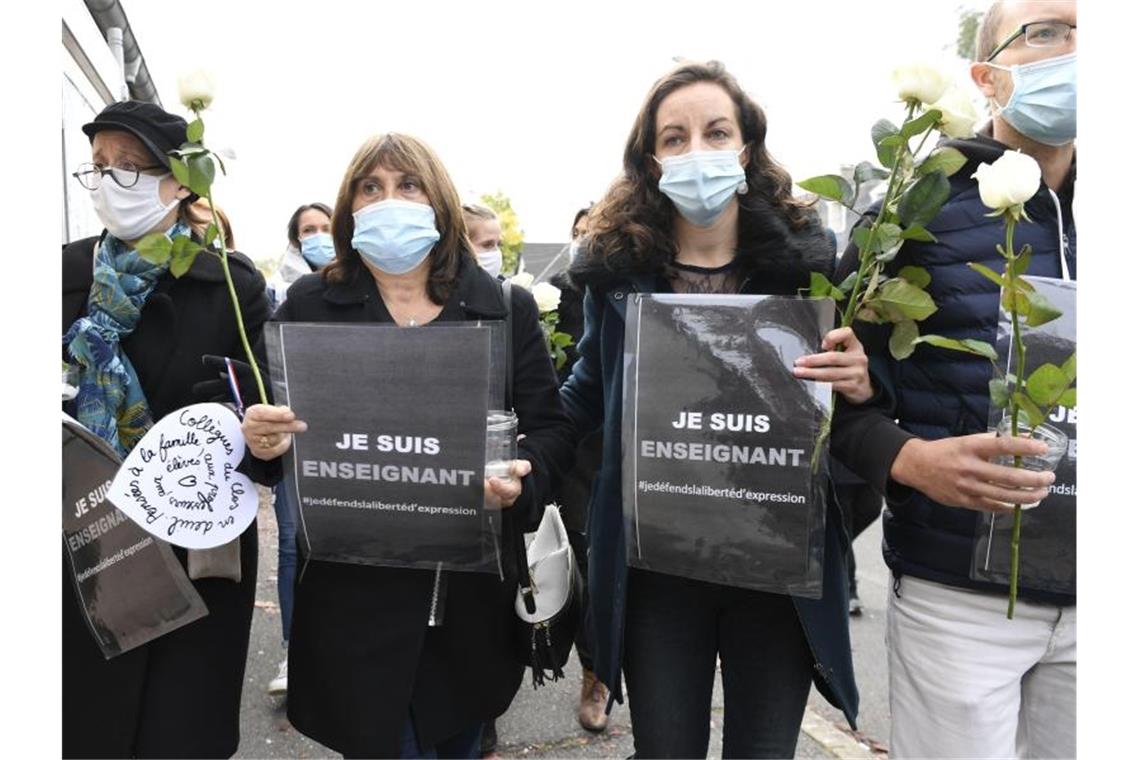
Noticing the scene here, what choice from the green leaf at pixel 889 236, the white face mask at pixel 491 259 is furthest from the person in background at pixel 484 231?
the green leaf at pixel 889 236

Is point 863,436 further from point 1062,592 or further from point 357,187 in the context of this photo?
point 357,187

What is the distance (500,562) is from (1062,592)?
110 cm

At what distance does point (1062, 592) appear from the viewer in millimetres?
1480

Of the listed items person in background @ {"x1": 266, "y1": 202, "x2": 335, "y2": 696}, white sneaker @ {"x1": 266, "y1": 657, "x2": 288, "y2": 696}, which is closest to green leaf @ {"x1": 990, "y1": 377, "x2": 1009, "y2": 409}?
person in background @ {"x1": 266, "y1": 202, "x2": 335, "y2": 696}

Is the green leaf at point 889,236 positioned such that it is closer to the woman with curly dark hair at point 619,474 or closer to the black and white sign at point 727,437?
the black and white sign at point 727,437

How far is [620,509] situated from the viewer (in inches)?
73.7

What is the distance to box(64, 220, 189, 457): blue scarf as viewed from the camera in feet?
6.27

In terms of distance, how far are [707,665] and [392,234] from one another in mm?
1240

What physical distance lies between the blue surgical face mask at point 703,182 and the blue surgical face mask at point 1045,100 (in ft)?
1.80

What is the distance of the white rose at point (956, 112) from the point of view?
1.38m

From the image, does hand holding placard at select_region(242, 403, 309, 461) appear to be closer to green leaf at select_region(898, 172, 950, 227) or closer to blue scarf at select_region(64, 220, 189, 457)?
blue scarf at select_region(64, 220, 189, 457)

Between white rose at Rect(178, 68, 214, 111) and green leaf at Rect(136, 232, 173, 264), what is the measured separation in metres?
0.26

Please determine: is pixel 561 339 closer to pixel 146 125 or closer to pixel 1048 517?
pixel 146 125

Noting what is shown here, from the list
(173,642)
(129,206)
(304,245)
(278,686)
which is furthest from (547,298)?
(304,245)
